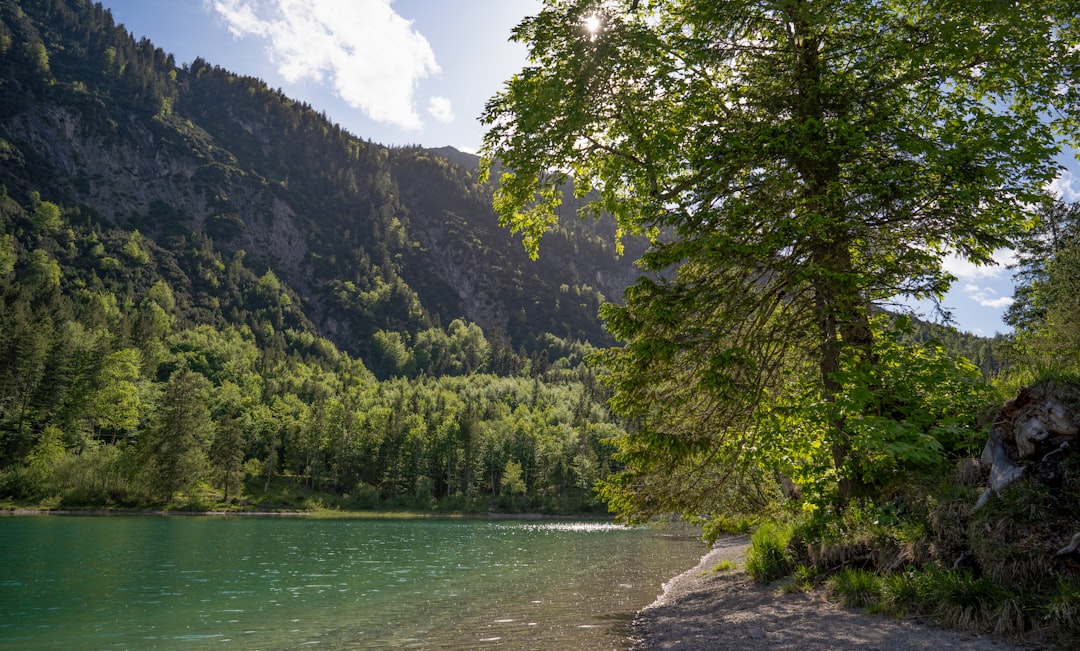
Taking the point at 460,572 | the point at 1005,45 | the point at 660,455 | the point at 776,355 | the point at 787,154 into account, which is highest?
the point at 1005,45

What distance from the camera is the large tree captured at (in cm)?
1233

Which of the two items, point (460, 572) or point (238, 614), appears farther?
point (460, 572)

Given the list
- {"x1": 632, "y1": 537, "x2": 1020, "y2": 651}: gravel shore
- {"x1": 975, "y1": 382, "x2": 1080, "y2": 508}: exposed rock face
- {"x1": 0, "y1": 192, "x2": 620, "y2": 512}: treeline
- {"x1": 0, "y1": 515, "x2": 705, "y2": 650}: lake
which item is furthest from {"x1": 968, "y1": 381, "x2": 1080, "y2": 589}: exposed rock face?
{"x1": 0, "y1": 192, "x2": 620, "y2": 512}: treeline

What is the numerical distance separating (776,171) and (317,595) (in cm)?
2236

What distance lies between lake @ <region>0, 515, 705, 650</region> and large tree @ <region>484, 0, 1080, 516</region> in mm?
6113

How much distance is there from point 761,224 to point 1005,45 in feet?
19.9

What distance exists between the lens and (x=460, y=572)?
2970 centimetres

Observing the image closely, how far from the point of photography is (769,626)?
466 inches

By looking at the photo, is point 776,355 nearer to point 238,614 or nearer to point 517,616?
point 517,616

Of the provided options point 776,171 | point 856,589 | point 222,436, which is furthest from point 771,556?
point 222,436

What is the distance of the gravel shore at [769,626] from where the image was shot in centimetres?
954

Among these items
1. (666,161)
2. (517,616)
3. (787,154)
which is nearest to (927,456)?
(787,154)

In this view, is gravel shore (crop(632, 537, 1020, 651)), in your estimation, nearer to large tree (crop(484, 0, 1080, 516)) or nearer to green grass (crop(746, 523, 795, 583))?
green grass (crop(746, 523, 795, 583))

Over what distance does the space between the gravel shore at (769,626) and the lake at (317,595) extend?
4.28ft
